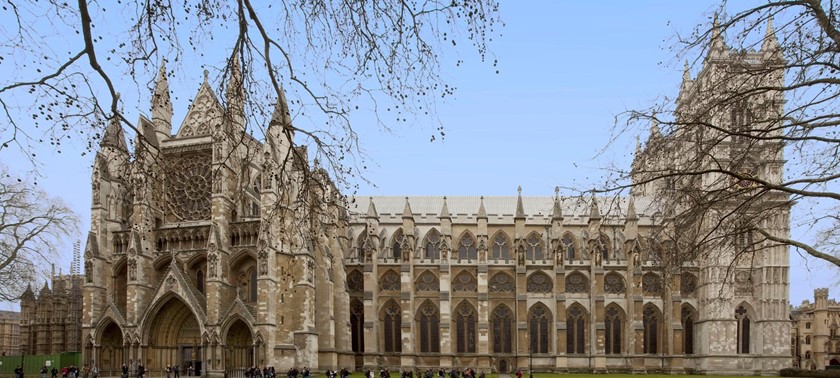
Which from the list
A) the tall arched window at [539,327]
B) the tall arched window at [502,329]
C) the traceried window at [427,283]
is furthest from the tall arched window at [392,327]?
the tall arched window at [539,327]

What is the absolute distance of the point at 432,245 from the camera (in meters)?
59.3

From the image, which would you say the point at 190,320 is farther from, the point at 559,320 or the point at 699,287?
the point at 699,287

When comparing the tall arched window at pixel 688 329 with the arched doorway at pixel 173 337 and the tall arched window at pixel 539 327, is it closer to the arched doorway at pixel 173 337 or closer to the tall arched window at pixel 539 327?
the tall arched window at pixel 539 327

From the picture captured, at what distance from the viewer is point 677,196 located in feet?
45.0

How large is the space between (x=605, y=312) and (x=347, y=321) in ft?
58.8

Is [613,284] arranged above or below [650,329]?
above

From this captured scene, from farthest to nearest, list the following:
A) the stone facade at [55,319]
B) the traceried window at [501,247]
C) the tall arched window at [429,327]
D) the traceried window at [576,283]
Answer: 1. the stone facade at [55,319]
2. the traceried window at [501,247]
3. the traceried window at [576,283]
4. the tall arched window at [429,327]

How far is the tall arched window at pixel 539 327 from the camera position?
181 ft

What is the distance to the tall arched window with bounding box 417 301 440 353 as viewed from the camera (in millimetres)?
55375

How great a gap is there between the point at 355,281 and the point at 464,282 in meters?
7.73

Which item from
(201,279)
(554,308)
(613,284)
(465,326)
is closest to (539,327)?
(554,308)

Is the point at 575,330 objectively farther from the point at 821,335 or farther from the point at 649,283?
the point at 821,335

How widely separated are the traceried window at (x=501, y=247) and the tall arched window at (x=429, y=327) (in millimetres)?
6471

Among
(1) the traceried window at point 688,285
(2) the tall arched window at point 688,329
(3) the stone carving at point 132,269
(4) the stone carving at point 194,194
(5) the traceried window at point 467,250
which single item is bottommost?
(2) the tall arched window at point 688,329
